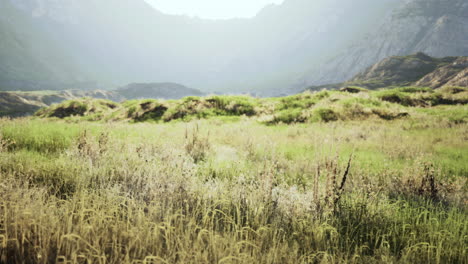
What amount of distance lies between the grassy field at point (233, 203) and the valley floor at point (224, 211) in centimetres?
2

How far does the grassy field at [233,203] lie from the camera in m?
2.15

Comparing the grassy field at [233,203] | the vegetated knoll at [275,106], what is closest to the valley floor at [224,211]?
the grassy field at [233,203]

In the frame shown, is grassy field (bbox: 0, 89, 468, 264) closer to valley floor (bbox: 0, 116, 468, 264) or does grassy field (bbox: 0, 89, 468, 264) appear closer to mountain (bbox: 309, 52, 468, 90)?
valley floor (bbox: 0, 116, 468, 264)

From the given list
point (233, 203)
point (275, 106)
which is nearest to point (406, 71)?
point (275, 106)

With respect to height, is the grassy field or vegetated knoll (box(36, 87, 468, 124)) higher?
vegetated knoll (box(36, 87, 468, 124))

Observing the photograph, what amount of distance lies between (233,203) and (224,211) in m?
0.16

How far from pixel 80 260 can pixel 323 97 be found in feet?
65.8

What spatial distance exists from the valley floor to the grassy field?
0.07 feet

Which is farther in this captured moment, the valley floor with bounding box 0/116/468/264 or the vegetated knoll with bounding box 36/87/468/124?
the vegetated knoll with bounding box 36/87/468/124

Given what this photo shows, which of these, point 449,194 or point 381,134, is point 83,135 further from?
point 381,134

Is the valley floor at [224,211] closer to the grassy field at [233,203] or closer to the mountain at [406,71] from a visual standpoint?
the grassy field at [233,203]

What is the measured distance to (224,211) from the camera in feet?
10.2

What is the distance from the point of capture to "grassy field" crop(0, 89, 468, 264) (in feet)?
7.07

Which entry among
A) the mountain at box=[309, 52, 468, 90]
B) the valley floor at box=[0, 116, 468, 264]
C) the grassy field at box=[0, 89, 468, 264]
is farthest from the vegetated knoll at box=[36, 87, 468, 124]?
the mountain at box=[309, 52, 468, 90]
